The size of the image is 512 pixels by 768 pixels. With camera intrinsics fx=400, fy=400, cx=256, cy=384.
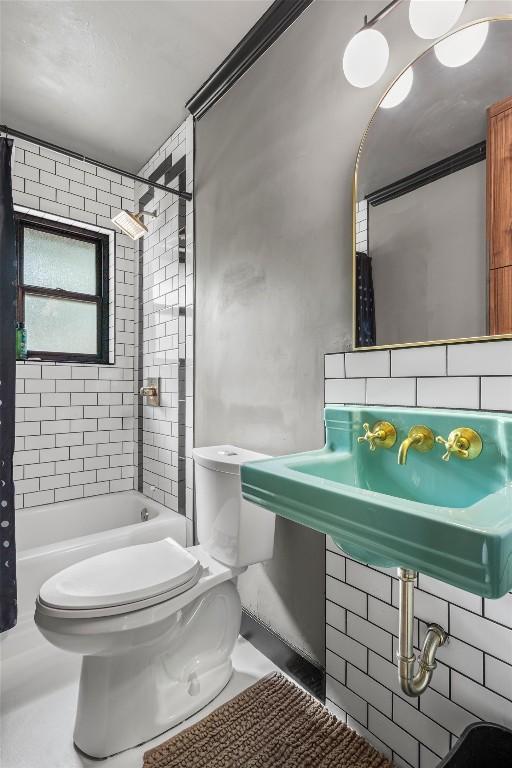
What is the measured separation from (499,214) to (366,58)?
2.21 feet

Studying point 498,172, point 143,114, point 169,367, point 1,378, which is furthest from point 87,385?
point 498,172

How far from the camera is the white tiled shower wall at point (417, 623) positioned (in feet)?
3.11

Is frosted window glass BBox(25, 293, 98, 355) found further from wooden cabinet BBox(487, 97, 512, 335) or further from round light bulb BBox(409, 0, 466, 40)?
wooden cabinet BBox(487, 97, 512, 335)

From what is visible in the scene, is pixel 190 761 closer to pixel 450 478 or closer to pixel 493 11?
pixel 450 478

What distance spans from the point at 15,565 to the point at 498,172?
2228 mm

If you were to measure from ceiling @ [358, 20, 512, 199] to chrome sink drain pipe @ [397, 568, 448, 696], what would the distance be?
107 cm

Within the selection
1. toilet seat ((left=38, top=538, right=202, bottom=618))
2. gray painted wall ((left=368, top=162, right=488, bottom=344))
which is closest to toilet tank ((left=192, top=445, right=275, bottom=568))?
toilet seat ((left=38, top=538, right=202, bottom=618))

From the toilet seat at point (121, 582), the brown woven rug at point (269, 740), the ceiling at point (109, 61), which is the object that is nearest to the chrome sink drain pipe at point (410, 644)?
the brown woven rug at point (269, 740)

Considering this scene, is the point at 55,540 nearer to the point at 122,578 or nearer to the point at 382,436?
the point at 122,578

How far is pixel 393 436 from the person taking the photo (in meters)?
1.05

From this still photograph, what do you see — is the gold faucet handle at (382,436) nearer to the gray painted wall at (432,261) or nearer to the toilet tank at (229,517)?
the gray painted wall at (432,261)

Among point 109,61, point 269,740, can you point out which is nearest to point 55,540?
point 269,740

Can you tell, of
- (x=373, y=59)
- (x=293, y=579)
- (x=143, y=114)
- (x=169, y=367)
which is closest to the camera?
(x=373, y=59)

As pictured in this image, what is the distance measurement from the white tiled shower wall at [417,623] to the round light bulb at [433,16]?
2.76ft
